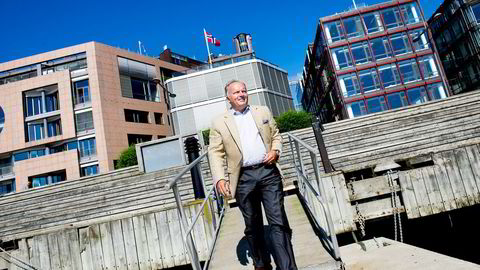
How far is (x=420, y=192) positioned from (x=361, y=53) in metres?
34.0

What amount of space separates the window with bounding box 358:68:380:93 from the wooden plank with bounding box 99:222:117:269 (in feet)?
115

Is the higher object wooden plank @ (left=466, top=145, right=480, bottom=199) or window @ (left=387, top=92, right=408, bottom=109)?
window @ (left=387, top=92, right=408, bottom=109)

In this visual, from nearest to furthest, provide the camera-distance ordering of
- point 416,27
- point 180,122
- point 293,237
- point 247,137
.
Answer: point 247,137 → point 293,237 → point 180,122 → point 416,27

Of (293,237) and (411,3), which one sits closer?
(293,237)

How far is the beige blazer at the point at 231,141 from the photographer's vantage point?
298 centimetres

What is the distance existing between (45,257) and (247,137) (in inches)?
214

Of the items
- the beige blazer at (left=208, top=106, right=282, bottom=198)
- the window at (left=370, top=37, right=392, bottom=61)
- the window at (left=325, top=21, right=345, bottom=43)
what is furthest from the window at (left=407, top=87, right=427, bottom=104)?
the beige blazer at (left=208, top=106, right=282, bottom=198)

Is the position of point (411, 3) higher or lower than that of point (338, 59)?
higher

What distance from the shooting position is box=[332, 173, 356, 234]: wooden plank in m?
6.25

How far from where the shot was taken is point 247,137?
9.96ft

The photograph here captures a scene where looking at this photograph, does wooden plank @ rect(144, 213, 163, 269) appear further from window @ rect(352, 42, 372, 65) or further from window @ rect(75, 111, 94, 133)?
window @ rect(352, 42, 372, 65)

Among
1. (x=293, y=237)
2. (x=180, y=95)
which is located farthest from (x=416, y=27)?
(x=293, y=237)

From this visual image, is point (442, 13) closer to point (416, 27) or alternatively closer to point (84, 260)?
point (416, 27)

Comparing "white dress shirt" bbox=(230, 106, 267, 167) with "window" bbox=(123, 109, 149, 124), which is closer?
"white dress shirt" bbox=(230, 106, 267, 167)
